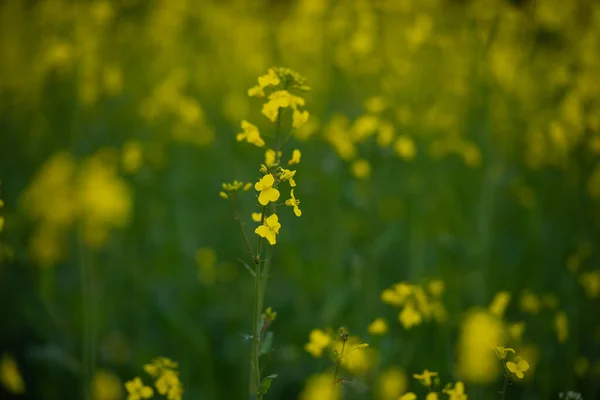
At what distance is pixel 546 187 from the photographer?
3527 millimetres

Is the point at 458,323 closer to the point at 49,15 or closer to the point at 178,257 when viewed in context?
the point at 178,257

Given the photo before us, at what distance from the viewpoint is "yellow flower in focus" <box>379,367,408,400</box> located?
1958mm

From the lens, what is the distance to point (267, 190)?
1267 mm

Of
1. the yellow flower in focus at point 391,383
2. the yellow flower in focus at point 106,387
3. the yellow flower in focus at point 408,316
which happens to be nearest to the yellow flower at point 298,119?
the yellow flower in focus at point 408,316

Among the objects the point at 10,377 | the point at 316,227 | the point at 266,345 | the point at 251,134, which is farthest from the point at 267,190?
the point at 316,227

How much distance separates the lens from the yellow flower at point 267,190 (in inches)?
48.9

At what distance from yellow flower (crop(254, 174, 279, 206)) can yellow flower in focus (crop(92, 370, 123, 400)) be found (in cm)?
128

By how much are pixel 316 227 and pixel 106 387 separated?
4.82 feet

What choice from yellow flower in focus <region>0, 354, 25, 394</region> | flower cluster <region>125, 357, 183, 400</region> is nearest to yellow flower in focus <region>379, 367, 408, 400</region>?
flower cluster <region>125, 357, 183, 400</region>

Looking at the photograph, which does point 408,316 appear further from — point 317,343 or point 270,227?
point 270,227

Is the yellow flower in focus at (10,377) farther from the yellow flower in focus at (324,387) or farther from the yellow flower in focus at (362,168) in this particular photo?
the yellow flower in focus at (362,168)

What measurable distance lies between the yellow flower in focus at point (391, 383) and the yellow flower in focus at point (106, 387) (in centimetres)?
108

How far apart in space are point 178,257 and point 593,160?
7.25 ft

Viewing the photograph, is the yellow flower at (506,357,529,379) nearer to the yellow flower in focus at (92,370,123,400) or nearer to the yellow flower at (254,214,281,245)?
the yellow flower at (254,214,281,245)
